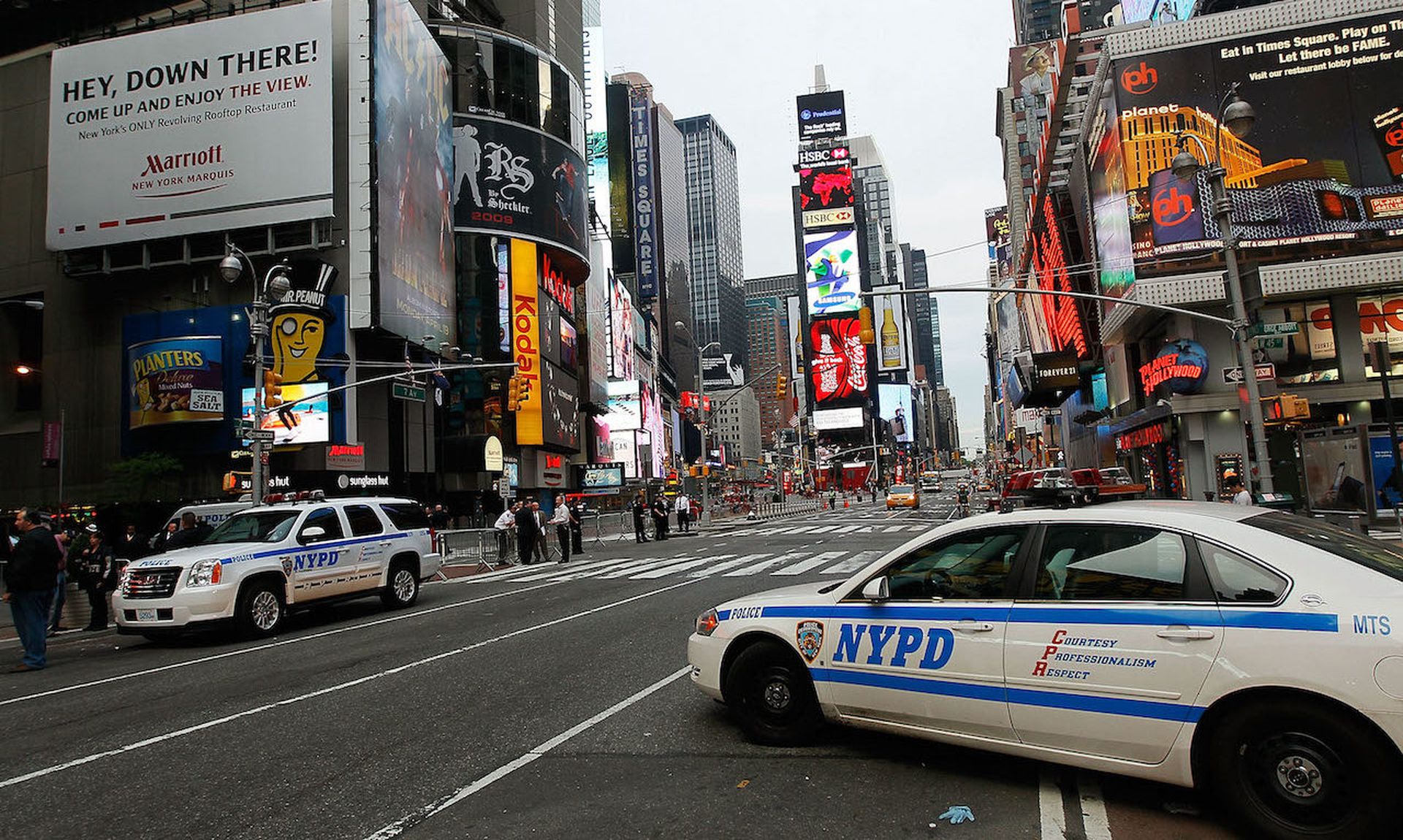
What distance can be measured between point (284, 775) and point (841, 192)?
151 meters

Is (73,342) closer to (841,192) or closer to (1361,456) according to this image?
(1361,456)

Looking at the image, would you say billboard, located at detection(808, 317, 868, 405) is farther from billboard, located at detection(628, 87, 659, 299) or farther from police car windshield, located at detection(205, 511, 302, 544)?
police car windshield, located at detection(205, 511, 302, 544)

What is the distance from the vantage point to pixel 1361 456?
24.0m

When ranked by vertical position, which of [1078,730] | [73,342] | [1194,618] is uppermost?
[73,342]

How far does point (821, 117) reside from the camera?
155125mm

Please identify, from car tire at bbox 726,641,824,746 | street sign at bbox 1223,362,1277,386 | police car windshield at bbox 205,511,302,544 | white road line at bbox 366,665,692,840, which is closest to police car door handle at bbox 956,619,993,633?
car tire at bbox 726,641,824,746

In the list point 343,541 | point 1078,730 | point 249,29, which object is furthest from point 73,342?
point 1078,730

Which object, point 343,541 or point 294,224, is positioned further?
point 294,224

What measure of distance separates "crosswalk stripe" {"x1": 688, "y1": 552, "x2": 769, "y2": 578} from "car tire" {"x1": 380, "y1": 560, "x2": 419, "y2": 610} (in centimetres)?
539

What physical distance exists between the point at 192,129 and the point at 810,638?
4226 centimetres

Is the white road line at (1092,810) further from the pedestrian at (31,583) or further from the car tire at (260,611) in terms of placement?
the pedestrian at (31,583)

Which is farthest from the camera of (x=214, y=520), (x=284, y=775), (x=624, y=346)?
(x=624, y=346)

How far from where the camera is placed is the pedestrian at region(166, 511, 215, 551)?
12.3 meters

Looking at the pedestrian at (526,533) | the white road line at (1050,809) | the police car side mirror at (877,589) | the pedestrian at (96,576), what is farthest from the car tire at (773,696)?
the pedestrian at (526,533)
